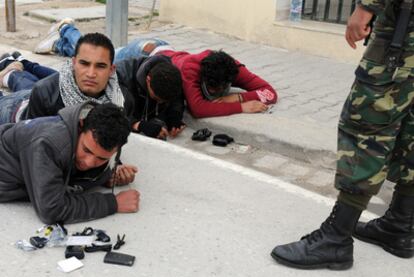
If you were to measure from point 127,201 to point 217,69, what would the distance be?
170 centimetres

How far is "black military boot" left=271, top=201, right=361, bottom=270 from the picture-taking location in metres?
2.41

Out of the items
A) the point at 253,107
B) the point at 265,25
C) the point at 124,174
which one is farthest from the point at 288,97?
the point at 124,174

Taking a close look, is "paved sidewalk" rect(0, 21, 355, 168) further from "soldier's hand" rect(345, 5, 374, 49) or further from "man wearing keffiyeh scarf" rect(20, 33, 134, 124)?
"soldier's hand" rect(345, 5, 374, 49)

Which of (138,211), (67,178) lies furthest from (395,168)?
(67,178)

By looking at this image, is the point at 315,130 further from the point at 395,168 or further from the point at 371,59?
the point at 371,59

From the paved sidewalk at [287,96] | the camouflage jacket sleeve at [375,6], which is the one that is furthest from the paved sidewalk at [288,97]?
the camouflage jacket sleeve at [375,6]

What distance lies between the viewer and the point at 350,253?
2.47 m

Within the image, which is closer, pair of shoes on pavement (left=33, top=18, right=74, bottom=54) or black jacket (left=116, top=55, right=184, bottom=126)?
black jacket (left=116, top=55, right=184, bottom=126)

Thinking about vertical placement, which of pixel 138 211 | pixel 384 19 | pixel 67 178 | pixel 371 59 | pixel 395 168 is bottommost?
pixel 138 211

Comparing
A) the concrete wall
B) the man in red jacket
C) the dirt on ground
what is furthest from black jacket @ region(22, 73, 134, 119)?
the concrete wall

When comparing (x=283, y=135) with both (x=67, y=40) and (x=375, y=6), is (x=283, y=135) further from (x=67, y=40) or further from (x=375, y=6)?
(x=67, y=40)

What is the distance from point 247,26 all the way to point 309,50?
33.1 inches

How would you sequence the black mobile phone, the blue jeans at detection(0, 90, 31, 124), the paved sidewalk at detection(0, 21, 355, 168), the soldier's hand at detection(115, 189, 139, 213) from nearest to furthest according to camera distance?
1. the black mobile phone
2. the soldier's hand at detection(115, 189, 139, 213)
3. the blue jeans at detection(0, 90, 31, 124)
4. the paved sidewalk at detection(0, 21, 355, 168)

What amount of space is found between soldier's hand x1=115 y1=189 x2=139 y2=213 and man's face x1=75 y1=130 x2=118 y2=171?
27 cm
